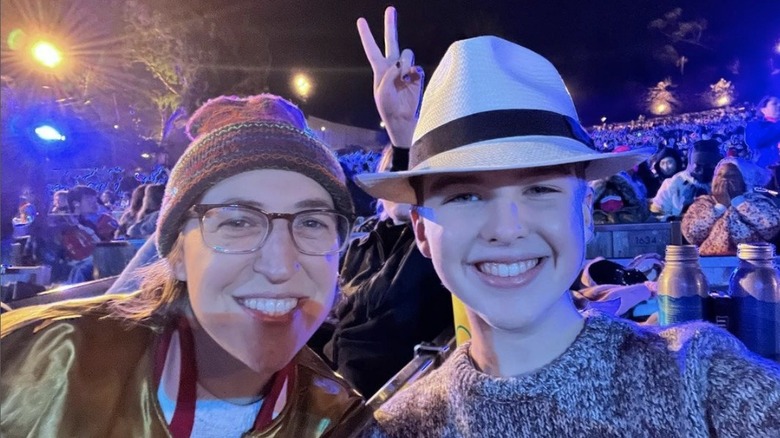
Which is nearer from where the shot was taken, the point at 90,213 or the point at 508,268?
the point at 508,268

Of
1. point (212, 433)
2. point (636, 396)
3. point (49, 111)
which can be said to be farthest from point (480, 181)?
point (49, 111)

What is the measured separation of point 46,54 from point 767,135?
1.61m

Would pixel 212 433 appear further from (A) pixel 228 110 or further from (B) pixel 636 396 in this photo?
(B) pixel 636 396

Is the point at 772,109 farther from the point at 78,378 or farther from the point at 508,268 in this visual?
the point at 78,378

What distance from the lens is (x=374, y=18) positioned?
4.29 feet

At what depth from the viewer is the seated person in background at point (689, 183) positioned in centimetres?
131

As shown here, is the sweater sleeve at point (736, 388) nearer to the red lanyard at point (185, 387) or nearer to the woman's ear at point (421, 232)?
the woman's ear at point (421, 232)

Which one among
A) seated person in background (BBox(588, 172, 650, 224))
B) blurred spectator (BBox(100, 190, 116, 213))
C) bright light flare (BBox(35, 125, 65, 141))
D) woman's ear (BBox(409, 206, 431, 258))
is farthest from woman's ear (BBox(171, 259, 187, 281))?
seated person in background (BBox(588, 172, 650, 224))

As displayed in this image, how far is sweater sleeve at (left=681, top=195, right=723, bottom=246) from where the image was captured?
4.31 feet

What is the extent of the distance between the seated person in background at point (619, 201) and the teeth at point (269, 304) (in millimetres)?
771

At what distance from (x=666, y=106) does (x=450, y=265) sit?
0.73 m

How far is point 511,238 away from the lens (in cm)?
96

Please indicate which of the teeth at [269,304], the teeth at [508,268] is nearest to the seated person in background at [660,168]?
the teeth at [508,268]

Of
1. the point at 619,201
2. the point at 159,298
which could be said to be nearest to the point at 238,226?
the point at 159,298
